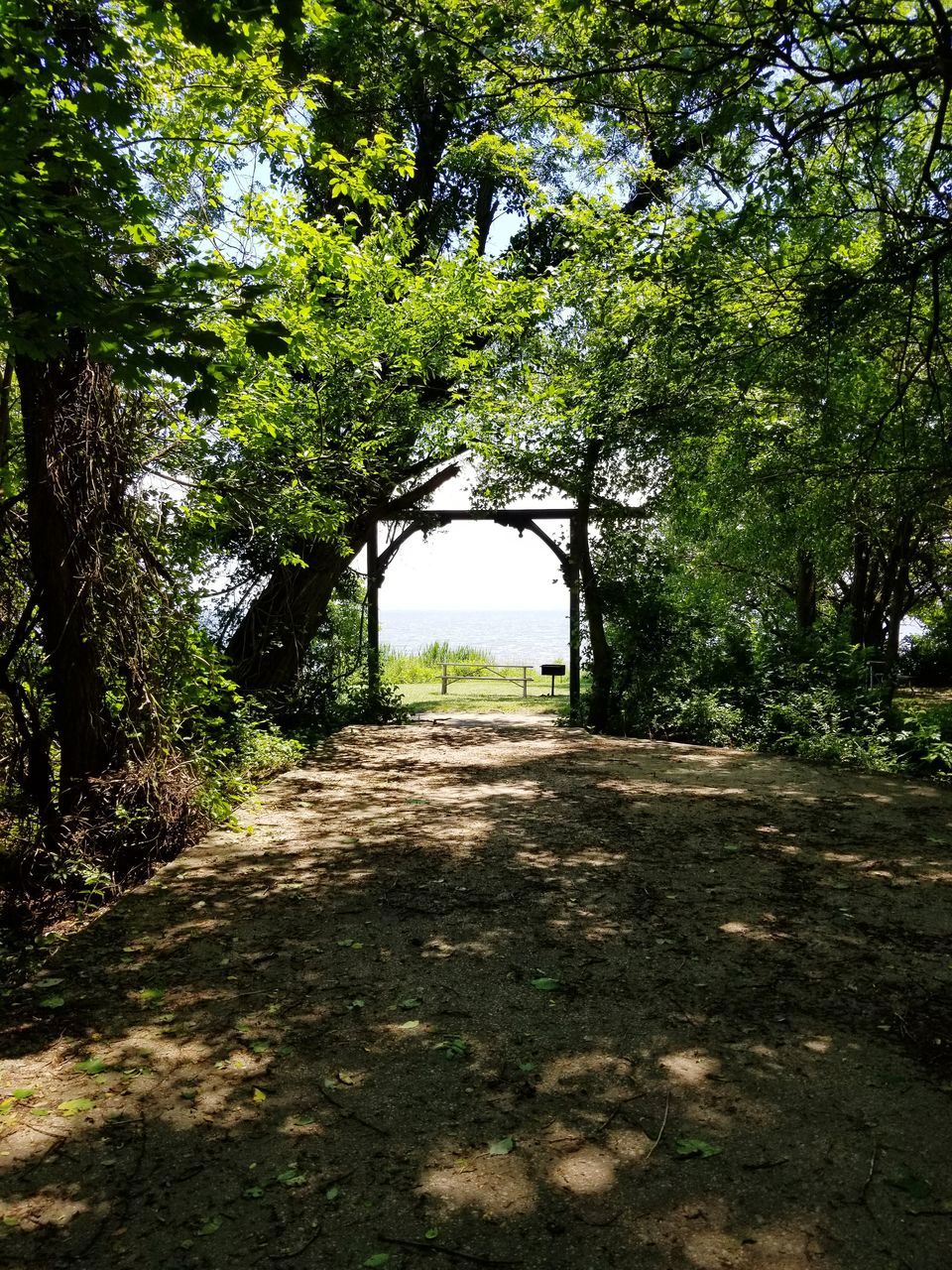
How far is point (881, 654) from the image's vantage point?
1950 centimetres

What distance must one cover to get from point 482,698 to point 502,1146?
16.1 m

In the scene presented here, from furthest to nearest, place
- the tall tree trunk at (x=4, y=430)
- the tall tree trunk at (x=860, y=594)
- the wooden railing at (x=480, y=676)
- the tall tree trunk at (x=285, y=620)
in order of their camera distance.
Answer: the wooden railing at (x=480, y=676) → the tall tree trunk at (x=860, y=594) → the tall tree trunk at (x=285, y=620) → the tall tree trunk at (x=4, y=430)

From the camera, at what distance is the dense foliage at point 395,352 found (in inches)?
164

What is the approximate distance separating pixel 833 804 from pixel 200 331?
677 centimetres

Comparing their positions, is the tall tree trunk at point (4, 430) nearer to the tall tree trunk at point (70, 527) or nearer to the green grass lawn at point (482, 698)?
the tall tree trunk at point (70, 527)

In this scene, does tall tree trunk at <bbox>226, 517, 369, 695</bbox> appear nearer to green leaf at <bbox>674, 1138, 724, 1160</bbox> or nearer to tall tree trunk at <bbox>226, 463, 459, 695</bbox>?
tall tree trunk at <bbox>226, 463, 459, 695</bbox>

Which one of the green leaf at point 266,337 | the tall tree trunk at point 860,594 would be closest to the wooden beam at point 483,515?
the tall tree trunk at point 860,594

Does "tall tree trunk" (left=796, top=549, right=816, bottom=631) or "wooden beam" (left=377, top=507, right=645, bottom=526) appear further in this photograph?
"tall tree trunk" (left=796, top=549, right=816, bottom=631)

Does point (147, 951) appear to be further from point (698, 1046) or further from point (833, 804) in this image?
point (833, 804)

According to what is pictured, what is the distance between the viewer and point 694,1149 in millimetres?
2758

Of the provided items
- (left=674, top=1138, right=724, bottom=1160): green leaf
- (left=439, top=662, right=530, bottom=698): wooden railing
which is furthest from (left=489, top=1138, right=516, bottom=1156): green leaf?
(left=439, top=662, right=530, bottom=698): wooden railing

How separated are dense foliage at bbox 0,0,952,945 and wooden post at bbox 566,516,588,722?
200 millimetres

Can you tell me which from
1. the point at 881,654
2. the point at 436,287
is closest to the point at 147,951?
the point at 436,287

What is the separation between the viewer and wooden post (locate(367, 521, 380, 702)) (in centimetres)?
1438
